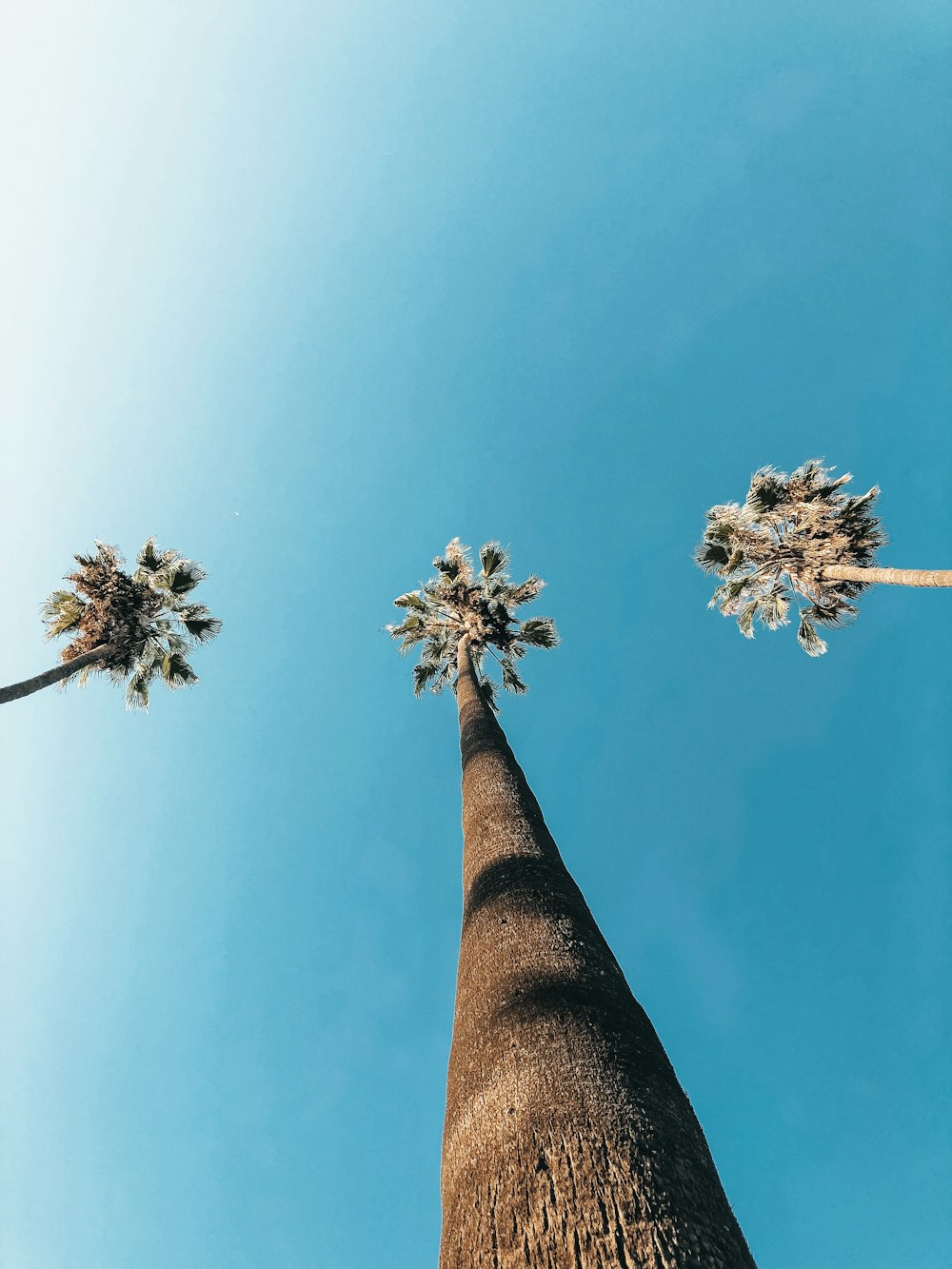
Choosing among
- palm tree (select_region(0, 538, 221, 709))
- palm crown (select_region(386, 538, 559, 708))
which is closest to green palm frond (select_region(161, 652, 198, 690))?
palm tree (select_region(0, 538, 221, 709))

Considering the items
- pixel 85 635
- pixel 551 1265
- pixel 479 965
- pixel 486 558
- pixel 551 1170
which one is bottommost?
pixel 551 1265

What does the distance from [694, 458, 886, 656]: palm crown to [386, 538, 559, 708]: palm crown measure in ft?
16.2

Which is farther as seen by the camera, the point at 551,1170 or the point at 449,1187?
the point at 449,1187

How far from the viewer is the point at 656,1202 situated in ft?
8.60

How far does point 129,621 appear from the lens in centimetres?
1440

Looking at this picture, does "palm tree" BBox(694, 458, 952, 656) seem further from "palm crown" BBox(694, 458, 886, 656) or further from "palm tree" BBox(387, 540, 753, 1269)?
"palm tree" BBox(387, 540, 753, 1269)

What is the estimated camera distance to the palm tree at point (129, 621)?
1397 centimetres

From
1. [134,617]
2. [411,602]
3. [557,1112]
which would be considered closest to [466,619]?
[411,602]

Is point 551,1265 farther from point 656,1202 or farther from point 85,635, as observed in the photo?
point 85,635

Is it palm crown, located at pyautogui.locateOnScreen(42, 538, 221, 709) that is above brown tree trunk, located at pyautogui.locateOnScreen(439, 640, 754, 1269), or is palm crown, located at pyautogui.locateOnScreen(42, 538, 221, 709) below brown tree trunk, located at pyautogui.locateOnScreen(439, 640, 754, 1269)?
above

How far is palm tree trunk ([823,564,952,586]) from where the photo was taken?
998 centimetres

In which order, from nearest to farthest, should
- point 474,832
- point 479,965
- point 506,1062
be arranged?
point 506,1062, point 479,965, point 474,832

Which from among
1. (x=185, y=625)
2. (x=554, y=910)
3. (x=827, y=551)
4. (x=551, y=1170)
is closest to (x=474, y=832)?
(x=554, y=910)

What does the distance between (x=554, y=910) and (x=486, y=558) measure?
1373cm
